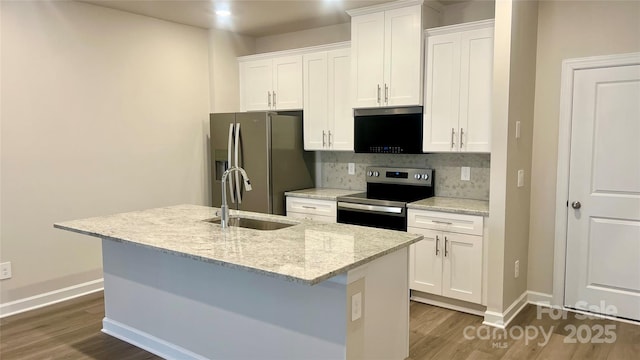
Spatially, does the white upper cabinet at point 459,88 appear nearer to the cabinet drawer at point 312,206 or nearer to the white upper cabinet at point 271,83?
the cabinet drawer at point 312,206

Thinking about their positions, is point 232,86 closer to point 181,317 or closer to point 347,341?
point 181,317

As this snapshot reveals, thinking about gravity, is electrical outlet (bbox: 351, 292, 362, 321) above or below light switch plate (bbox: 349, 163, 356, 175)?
below

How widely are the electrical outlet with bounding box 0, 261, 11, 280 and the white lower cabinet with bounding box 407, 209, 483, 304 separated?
326cm

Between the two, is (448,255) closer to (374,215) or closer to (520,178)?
(374,215)

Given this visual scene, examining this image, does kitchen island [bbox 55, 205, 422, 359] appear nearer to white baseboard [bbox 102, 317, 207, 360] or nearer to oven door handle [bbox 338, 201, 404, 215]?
white baseboard [bbox 102, 317, 207, 360]

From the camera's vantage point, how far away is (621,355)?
296 centimetres

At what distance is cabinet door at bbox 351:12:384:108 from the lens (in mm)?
4012

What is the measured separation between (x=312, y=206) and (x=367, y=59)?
1480mm

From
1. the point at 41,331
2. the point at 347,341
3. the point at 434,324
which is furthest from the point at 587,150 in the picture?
the point at 41,331

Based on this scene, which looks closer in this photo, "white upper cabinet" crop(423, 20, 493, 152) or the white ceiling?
"white upper cabinet" crop(423, 20, 493, 152)

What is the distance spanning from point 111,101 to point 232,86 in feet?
4.57

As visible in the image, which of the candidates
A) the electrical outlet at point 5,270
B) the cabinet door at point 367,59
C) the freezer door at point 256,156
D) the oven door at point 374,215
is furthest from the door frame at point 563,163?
the electrical outlet at point 5,270

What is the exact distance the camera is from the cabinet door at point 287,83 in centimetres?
470

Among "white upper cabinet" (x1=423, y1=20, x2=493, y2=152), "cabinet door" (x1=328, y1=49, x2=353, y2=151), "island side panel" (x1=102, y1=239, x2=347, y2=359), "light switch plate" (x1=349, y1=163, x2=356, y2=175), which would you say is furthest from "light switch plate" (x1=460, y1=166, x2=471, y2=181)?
"island side panel" (x1=102, y1=239, x2=347, y2=359)
